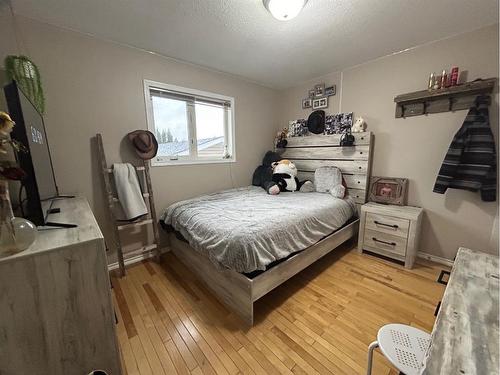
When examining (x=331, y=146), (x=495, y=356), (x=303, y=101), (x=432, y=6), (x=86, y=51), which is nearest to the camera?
(x=495, y=356)

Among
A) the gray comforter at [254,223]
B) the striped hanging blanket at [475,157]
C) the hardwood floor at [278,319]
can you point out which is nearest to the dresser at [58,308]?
the hardwood floor at [278,319]

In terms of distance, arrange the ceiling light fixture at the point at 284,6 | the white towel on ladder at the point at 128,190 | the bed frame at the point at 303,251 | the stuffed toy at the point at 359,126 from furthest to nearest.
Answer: the stuffed toy at the point at 359,126
the white towel on ladder at the point at 128,190
the bed frame at the point at 303,251
the ceiling light fixture at the point at 284,6

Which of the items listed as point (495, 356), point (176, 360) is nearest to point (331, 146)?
point (495, 356)

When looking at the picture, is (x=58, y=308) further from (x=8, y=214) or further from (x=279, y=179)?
(x=279, y=179)

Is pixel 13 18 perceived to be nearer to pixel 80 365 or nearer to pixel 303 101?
pixel 80 365

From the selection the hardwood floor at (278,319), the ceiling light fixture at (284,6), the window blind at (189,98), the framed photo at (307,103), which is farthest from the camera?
the framed photo at (307,103)

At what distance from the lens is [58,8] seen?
1552 millimetres

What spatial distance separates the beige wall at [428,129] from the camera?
1.92 m

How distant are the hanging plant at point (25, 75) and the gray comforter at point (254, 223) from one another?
1380 mm

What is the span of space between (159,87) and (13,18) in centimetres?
112

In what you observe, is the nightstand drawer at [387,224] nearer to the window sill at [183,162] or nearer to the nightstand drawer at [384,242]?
the nightstand drawer at [384,242]

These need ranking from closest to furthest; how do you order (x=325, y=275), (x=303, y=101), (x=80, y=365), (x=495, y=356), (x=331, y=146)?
(x=495, y=356) < (x=80, y=365) < (x=325, y=275) < (x=331, y=146) < (x=303, y=101)

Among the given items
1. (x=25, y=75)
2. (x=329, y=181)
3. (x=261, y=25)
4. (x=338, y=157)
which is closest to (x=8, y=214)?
(x=25, y=75)

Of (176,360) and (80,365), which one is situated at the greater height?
(80,365)
